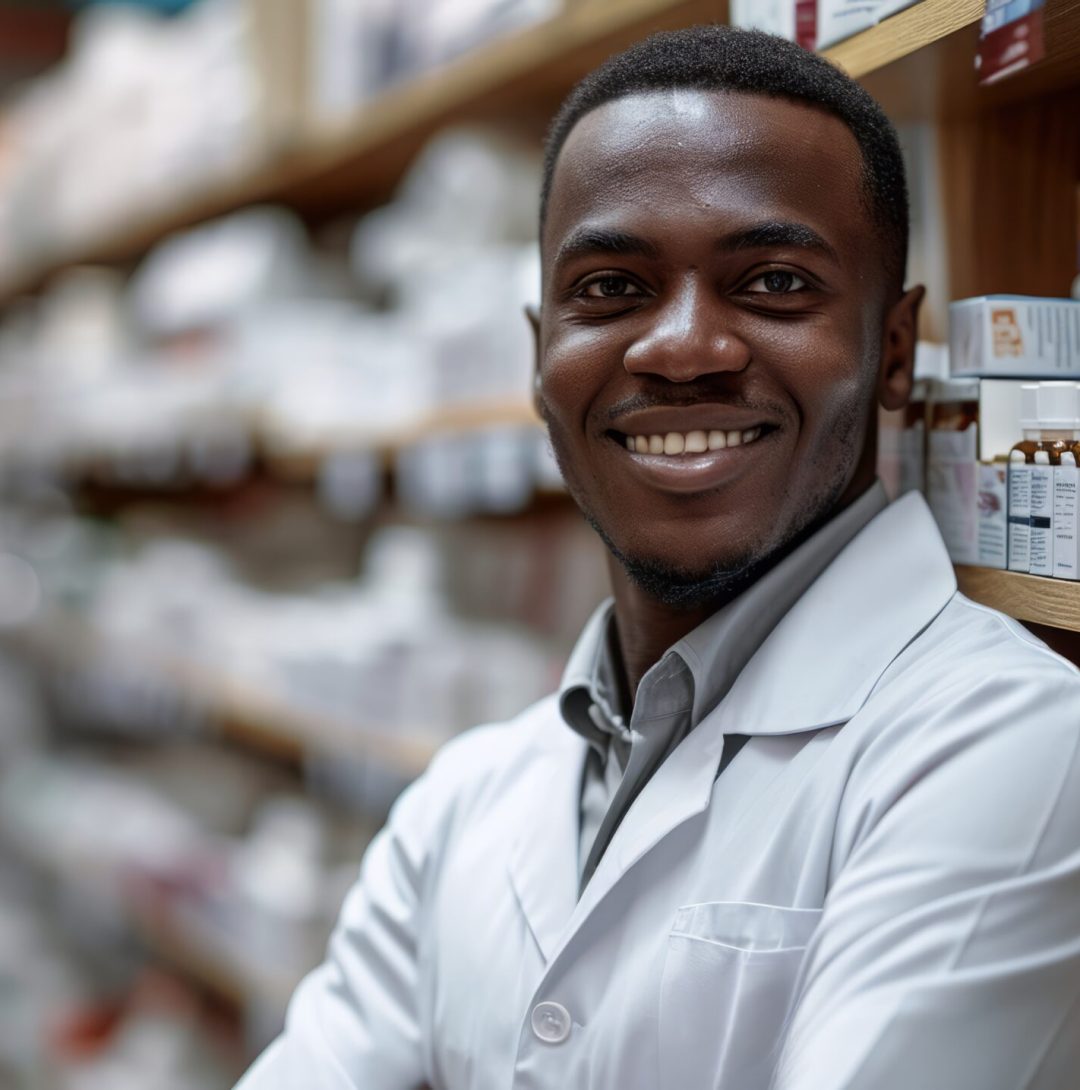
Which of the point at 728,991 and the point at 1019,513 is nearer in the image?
the point at 728,991

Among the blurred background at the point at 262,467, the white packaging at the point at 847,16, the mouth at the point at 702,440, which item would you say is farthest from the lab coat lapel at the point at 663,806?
the white packaging at the point at 847,16

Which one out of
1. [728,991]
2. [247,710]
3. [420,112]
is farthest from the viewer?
[247,710]

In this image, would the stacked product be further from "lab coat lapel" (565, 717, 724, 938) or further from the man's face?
"lab coat lapel" (565, 717, 724, 938)

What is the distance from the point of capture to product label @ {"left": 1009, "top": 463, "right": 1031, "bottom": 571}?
934mm

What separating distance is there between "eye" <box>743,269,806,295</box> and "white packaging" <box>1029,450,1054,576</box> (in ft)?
0.75

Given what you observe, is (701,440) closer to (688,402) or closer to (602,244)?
(688,402)

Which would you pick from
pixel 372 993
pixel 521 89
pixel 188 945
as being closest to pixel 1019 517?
pixel 372 993

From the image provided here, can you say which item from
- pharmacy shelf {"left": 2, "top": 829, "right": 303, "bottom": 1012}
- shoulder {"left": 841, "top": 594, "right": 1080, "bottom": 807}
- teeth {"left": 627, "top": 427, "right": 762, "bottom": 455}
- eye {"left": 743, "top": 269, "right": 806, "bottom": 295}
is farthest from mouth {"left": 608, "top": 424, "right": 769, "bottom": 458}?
pharmacy shelf {"left": 2, "top": 829, "right": 303, "bottom": 1012}

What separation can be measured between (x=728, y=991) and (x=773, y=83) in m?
0.67

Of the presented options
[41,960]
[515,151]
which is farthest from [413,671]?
[41,960]

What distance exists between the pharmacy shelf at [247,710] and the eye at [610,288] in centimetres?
107

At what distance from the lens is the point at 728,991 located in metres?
0.81

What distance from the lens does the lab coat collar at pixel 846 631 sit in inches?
34.4

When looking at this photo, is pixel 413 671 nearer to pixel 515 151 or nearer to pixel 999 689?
pixel 515 151
